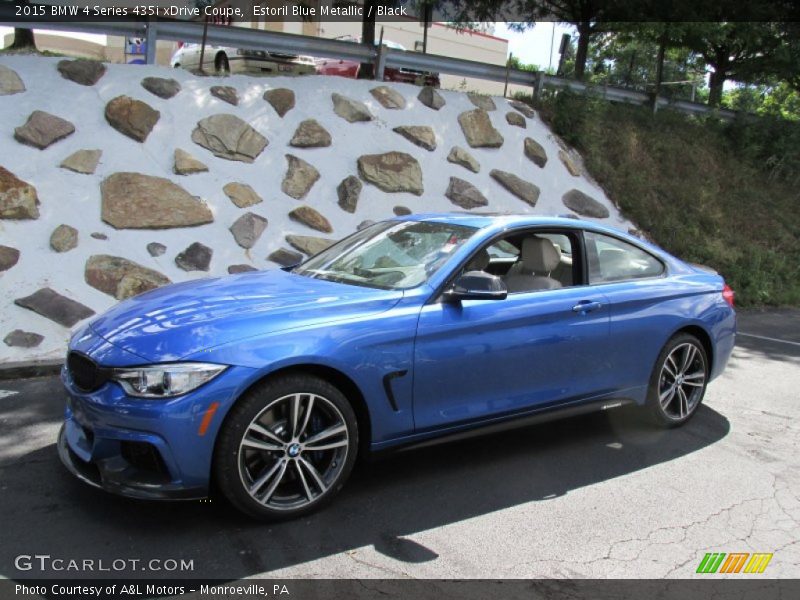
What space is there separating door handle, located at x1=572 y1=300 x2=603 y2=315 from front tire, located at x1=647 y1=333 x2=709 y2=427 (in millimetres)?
774

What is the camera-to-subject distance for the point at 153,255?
7.63 metres

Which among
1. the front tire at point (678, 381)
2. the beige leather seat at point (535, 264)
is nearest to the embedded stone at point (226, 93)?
the beige leather seat at point (535, 264)

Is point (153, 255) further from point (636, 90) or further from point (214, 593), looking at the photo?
point (636, 90)

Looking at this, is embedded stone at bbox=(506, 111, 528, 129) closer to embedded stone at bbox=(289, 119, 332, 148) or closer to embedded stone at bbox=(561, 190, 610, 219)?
embedded stone at bbox=(561, 190, 610, 219)

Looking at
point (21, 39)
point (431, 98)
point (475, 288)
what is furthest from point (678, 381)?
point (21, 39)

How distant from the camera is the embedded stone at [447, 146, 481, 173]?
34.7 feet

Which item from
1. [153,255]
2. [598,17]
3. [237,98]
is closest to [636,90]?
[598,17]

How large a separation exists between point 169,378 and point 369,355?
0.98 m

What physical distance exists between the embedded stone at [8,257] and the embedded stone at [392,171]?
4245mm

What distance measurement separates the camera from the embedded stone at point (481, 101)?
1159 cm

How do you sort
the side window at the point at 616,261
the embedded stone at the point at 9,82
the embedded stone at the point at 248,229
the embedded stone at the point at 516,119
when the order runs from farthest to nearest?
the embedded stone at the point at 516,119 → the embedded stone at the point at 248,229 → the embedded stone at the point at 9,82 → the side window at the point at 616,261

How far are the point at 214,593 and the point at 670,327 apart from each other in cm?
351

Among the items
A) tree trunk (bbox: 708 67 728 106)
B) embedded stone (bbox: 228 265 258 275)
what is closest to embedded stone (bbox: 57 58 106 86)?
embedded stone (bbox: 228 265 258 275)

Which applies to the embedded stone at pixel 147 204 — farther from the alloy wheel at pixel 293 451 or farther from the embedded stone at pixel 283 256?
the alloy wheel at pixel 293 451
